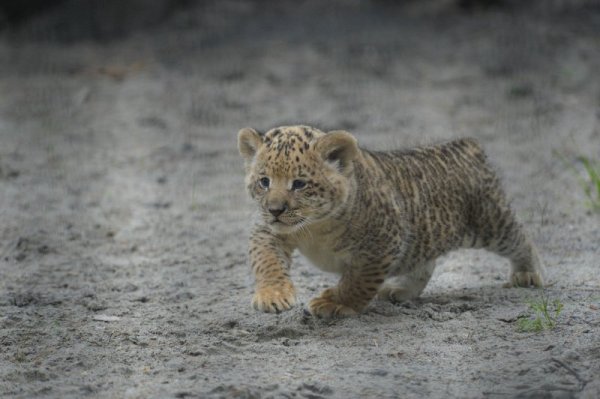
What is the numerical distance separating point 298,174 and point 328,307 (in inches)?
36.1

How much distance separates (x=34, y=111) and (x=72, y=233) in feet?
13.2

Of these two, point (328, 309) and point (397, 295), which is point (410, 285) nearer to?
point (397, 295)

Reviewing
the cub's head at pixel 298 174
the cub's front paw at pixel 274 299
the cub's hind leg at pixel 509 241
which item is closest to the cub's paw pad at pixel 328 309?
the cub's front paw at pixel 274 299

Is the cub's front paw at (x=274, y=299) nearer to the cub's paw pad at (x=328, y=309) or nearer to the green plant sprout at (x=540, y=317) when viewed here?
the cub's paw pad at (x=328, y=309)

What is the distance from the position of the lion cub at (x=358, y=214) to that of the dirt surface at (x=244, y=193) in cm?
26

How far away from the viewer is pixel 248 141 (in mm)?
6699

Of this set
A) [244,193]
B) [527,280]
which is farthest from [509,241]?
[244,193]

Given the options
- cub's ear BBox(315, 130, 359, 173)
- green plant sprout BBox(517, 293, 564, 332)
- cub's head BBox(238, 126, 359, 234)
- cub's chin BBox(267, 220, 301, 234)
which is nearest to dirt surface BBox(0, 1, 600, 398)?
green plant sprout BBox(517, 293, 564, 332)

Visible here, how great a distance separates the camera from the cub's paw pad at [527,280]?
7598mm

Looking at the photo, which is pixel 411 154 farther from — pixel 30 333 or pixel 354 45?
pixel 354 45

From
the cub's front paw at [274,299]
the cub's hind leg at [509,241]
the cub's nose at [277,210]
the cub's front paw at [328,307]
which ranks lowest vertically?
the cub's front paw at [328,307]

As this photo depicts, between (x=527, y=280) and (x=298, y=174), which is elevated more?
(x=298, y=174)

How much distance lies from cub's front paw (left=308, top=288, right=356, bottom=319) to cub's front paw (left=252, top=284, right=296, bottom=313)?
307mm

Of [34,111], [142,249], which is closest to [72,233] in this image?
[142,249]
